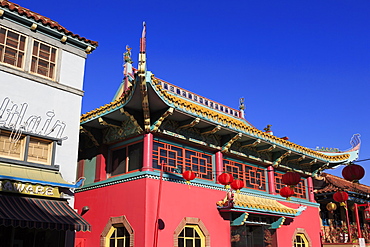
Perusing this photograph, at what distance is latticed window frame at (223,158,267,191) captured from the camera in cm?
1886

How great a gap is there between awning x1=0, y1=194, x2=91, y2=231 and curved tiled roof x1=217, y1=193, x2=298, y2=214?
715 centimetres

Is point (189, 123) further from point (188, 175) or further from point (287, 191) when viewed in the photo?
point (287, 191)

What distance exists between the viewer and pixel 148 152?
50.8ft

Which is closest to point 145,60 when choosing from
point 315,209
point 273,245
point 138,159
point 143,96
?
point 143,96

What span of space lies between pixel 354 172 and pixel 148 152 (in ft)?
25.7

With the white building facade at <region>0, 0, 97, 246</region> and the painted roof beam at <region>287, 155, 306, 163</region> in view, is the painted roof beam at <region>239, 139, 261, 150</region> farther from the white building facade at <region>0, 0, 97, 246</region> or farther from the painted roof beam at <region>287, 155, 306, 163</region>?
the white building facade at <region>0, 0, 97, 246</region>

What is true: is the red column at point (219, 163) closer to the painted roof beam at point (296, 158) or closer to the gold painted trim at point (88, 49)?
the painted roof beam at point (296, 158)

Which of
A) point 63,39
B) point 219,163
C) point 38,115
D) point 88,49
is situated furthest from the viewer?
point 219,163

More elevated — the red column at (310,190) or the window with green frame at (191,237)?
the red column at (310,190)

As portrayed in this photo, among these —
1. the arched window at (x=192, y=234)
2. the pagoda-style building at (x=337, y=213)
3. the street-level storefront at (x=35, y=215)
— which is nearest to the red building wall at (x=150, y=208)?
the arched window at (x=192, y=234)

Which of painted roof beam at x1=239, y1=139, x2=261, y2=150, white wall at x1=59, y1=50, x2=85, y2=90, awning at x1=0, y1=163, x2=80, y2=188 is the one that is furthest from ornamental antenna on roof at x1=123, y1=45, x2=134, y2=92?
awning at x1=0, y1=163, x2=80, y2=188

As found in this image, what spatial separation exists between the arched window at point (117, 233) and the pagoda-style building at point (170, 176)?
1.5 inches

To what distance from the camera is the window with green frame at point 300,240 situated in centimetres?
2084

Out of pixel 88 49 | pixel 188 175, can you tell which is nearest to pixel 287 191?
pixel 188 175
